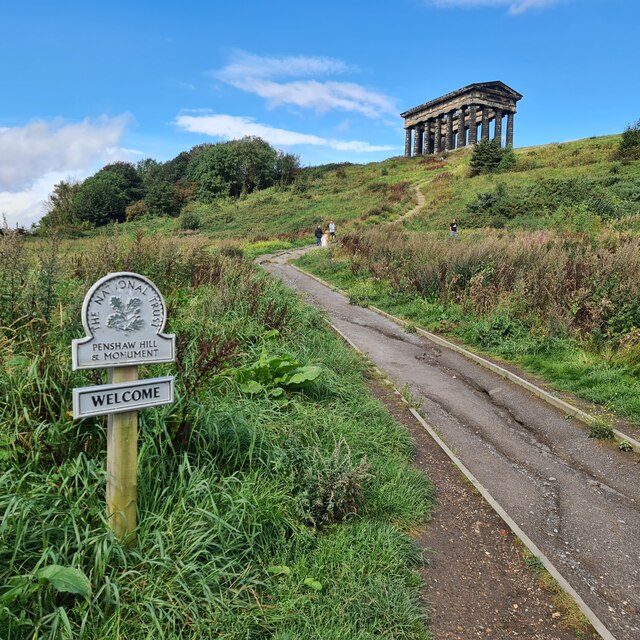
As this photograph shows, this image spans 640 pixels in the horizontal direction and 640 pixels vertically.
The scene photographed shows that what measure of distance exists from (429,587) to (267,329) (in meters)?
4.95

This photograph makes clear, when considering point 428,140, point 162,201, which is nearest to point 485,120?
point 428,140

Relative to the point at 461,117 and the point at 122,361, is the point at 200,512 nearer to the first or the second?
the point at 122,361

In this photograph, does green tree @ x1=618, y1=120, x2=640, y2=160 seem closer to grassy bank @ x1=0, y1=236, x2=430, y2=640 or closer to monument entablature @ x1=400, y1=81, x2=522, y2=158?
monument entablature @ x1=400, y1=81, x2=522, y2=158

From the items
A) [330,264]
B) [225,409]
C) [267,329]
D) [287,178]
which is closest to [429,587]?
[225,409]

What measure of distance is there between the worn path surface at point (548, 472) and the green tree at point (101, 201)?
208 ft

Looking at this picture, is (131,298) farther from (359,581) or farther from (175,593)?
(359,581)

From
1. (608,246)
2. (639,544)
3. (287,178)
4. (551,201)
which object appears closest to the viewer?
(639,544)

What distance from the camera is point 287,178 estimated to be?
75.5 m

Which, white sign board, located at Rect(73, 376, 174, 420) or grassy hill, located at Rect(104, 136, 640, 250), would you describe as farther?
grassy hill, located at Rect(104, 136, 640, 250)

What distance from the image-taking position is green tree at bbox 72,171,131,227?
2611 inches

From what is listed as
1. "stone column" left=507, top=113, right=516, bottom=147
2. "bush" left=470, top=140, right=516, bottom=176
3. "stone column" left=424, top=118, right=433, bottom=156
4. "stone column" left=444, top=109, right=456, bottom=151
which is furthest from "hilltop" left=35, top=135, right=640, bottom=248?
"stone column" left=507, top=113, right=516, bottom=147

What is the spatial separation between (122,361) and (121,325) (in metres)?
0.21

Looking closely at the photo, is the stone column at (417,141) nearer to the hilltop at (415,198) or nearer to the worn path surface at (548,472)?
the hilltop at (415,198)

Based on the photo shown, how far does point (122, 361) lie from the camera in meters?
2.84
